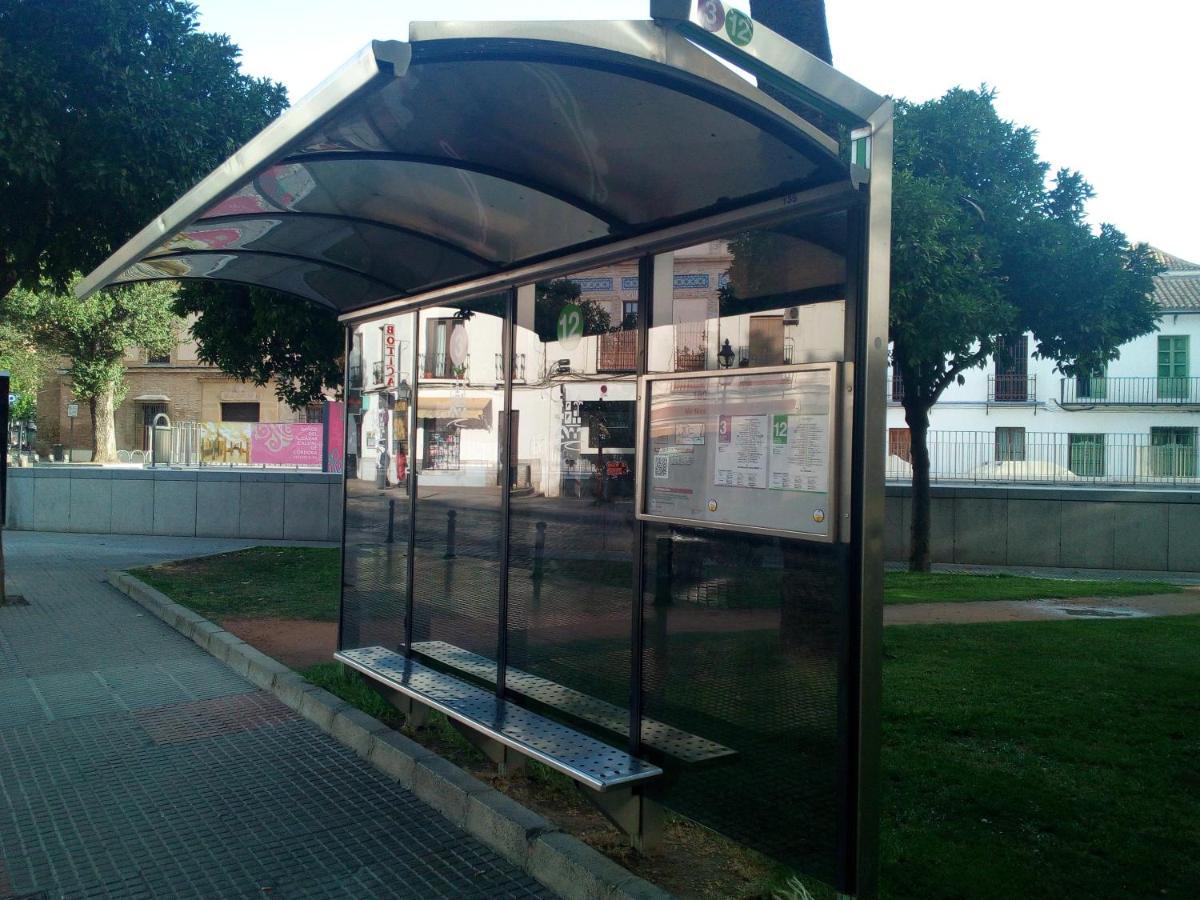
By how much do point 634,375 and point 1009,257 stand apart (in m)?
10.2

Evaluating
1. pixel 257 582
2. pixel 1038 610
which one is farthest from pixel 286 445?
pixel 1038 610

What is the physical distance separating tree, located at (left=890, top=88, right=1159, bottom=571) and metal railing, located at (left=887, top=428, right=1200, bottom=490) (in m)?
3.03

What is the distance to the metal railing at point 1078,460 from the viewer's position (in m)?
16.8

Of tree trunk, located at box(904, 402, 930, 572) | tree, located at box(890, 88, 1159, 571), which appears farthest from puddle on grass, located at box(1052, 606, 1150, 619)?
tree trunk, located at box(904, 402, 930, 572)

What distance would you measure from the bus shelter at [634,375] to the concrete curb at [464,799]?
238mm

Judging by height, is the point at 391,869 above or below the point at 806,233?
below

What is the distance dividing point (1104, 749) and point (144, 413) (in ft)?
154

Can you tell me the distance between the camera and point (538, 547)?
5.05 metres

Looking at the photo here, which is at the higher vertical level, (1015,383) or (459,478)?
(1015,383)

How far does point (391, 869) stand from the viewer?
4.07 meters

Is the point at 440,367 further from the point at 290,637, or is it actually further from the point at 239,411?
the point at 239,411

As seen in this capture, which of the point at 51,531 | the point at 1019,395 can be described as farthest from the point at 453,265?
the point at 1019,395

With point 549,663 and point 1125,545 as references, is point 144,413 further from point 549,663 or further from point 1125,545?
point 549,663

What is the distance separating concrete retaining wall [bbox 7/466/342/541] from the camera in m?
17.1
